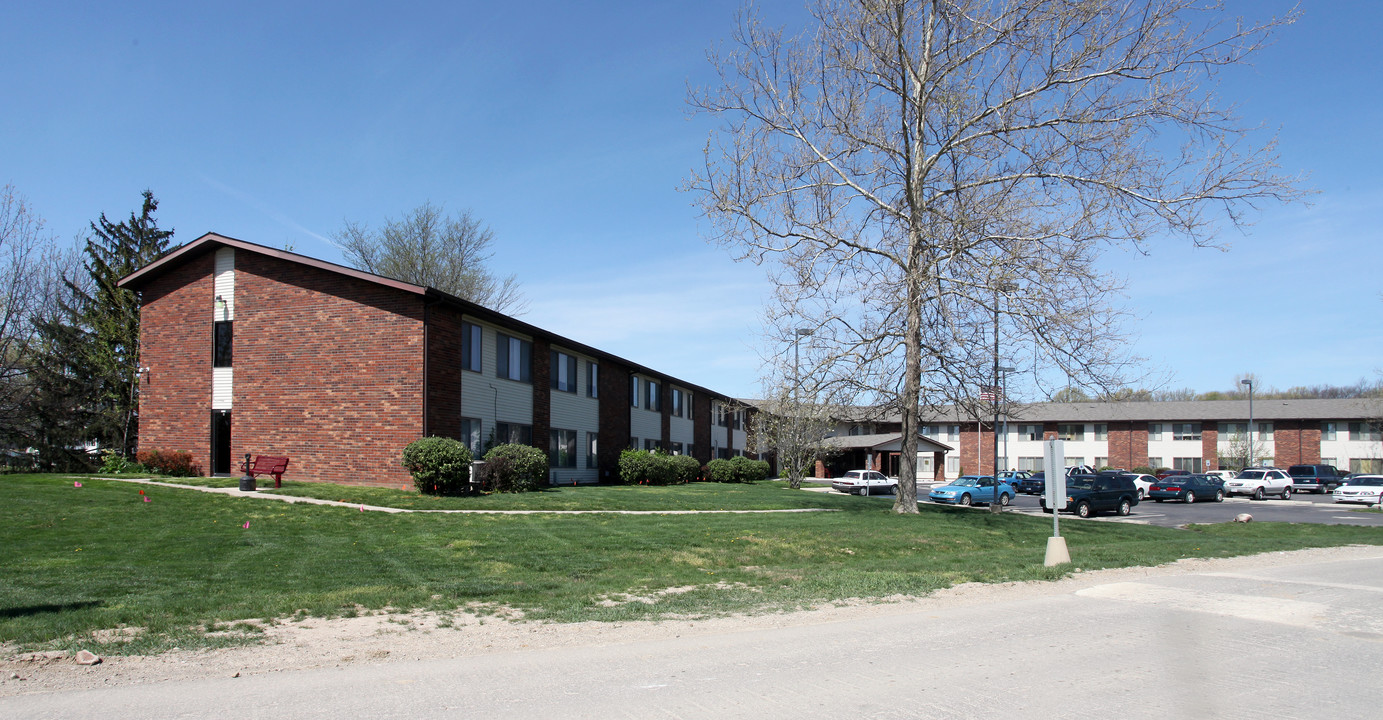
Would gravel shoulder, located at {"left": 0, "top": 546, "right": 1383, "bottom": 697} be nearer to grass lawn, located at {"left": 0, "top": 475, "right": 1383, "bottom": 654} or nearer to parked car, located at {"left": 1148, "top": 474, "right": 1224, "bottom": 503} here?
grass lawn, located at {"left": 0, "top": 475, "right": 1383, "bottom": 654}

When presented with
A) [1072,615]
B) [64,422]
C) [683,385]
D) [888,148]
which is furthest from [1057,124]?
[64,422]

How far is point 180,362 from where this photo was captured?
84.7 feet

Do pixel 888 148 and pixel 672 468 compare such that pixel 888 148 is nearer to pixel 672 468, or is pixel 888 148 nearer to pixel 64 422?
pixel 672 468

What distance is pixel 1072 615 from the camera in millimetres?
9500

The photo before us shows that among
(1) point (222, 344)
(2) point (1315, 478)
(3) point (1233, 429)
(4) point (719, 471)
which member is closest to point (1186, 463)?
(3) point (1233, 429)

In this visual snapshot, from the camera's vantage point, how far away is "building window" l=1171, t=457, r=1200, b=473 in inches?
2697

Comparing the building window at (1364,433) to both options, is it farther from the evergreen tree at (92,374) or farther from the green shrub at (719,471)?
the evergreen tree at (92,374)

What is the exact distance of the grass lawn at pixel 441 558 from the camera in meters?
8.99

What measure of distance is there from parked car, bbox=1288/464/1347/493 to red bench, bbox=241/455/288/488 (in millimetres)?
56563

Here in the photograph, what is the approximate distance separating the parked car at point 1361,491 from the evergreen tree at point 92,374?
5605 cm

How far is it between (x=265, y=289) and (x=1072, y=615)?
903 inches

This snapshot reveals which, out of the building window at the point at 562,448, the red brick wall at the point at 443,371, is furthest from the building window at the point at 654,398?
the red brick wall at the point at 443,371

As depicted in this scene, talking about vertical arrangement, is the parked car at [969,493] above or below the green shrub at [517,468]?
below

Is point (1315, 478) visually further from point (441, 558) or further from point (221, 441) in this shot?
point (221, 441)
